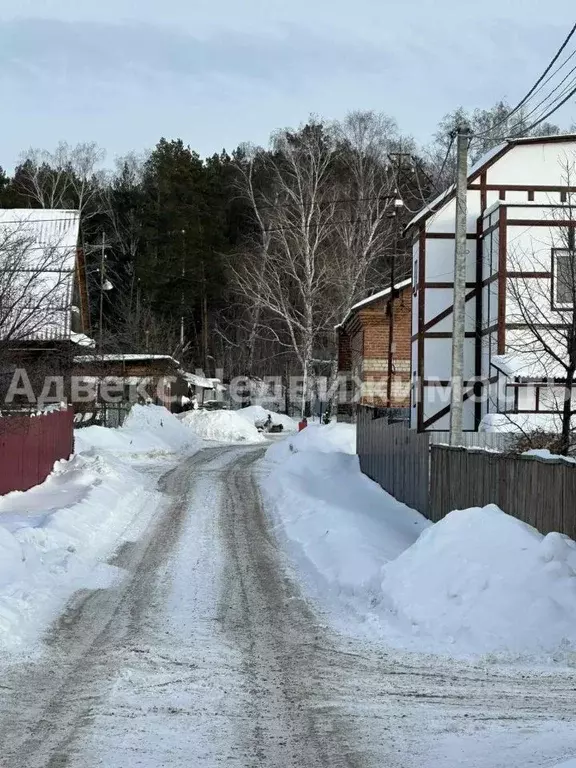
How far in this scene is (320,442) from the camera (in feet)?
104

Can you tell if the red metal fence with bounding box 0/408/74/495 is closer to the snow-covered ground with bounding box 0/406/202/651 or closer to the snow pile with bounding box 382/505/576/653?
the snow-covered ground with bounding box 0/406/202/651

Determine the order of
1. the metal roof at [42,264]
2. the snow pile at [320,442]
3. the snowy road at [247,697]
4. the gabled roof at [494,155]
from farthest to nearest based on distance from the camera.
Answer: the snow pile at [320,442]
the gabled roof at [494,155]
the metal roof at [42,264]
the snowy road at [247,697]

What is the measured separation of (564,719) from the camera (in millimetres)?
6625

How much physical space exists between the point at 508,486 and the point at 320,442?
19461mm

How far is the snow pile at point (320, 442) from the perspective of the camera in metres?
30.9

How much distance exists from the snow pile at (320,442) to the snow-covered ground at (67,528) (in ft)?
13.3

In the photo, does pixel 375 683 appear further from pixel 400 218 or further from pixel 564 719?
pixel 400 218

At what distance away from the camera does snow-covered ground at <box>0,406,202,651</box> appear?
393 inches

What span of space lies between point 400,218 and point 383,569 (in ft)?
127

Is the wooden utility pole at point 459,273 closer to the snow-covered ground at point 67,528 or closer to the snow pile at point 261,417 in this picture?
the snow-covered ground at point 67,528

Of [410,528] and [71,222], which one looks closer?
[410,528]

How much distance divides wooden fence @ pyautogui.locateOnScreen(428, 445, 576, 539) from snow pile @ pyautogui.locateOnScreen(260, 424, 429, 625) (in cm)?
112

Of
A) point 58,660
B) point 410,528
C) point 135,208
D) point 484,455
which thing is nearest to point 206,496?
point 410,528

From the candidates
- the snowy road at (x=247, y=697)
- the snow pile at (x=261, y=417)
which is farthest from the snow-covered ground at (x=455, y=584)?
the snow pile at (x=261, y=417)
